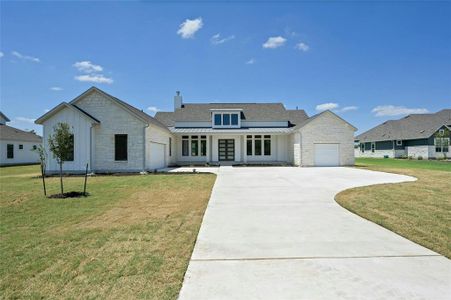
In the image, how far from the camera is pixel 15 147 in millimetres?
30781

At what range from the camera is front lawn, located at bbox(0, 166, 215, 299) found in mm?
3039

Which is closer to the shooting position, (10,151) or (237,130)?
(237,130)

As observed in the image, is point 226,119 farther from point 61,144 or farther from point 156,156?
point 61,144

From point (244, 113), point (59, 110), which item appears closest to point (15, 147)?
point (59, 110)

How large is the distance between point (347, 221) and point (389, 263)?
6.93 ft

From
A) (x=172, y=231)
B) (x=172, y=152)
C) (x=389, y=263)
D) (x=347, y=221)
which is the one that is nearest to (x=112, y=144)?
(x=172, y=152)

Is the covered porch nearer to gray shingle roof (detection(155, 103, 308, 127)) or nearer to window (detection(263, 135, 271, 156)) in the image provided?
window (detection(263, 135, 271, 156))

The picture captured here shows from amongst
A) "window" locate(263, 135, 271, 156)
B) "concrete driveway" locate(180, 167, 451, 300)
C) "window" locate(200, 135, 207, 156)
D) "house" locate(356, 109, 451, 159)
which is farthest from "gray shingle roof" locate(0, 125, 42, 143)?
"house" locate(356, 109, 451, 159)

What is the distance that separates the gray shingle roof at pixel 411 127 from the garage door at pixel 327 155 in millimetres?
19737

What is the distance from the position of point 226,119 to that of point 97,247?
22562 mm

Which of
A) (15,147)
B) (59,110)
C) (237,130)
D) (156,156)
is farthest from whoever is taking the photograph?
(15,147)

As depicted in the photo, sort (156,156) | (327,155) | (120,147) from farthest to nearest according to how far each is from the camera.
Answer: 1. (327,155)
2. (156,156)
3. (120,147)

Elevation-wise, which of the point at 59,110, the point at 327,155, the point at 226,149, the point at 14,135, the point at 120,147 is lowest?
the point at 327,155

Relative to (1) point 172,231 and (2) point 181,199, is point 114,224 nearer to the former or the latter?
(1) point 172,231
